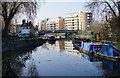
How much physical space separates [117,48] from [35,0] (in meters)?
15.6

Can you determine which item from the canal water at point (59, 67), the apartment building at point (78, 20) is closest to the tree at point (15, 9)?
the canal water at point (59, 67)

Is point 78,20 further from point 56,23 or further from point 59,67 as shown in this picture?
point 59,67

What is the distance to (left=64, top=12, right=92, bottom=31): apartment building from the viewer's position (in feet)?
369

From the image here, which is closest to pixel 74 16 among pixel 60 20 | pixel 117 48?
pixel 60 20

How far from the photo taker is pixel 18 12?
25188 mm

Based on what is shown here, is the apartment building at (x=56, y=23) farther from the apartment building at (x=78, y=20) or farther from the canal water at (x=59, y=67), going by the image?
the canal water at (x=59, y=67)

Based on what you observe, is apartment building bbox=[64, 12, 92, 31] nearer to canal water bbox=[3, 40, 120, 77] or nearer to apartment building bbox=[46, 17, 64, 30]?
apartment building bbox=[46, 17, 64, 30]

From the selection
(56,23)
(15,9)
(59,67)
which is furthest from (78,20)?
(59,67)

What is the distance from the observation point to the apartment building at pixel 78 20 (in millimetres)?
112438

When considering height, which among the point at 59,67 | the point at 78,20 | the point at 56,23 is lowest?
the point at 59,67

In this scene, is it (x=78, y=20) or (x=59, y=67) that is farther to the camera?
(x=78, y=20)

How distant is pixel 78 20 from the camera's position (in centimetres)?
11894

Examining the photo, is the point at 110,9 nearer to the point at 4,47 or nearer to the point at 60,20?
the point at 4,47

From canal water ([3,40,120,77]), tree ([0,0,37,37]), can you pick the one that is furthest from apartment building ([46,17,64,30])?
canal water ([3,40,120,77])
